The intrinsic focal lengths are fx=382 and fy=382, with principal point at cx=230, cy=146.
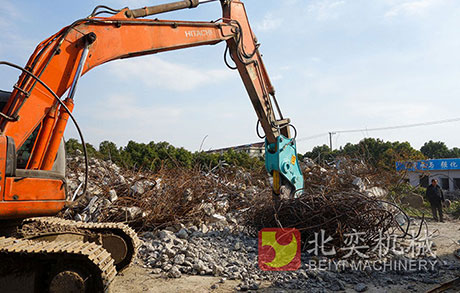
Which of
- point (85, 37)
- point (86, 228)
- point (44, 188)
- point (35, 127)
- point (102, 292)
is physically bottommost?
point (102, 292)

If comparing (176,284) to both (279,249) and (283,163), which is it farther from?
(283,163)

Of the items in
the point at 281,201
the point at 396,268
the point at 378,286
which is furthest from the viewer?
the point at 281,201

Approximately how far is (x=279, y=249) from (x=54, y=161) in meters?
3.31

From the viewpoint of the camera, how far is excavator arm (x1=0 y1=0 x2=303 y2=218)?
3367 mm

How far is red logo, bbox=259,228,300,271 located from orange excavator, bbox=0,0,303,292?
177 centimetres

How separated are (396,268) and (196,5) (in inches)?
173

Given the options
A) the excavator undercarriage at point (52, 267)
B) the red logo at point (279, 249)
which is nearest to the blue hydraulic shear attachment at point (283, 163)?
the red logo at point (279, 249)

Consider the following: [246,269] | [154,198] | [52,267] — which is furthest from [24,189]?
[154,198]

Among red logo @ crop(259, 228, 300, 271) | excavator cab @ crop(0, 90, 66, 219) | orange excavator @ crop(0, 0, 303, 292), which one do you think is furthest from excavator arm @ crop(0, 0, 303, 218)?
red logo @ crop(259, 228, 300, 271)

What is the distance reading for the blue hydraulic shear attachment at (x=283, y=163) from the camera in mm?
6258

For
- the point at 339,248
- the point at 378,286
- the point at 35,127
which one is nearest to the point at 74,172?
the point at 35,127

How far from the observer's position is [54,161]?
370 centimetres

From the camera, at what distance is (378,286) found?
173 inches

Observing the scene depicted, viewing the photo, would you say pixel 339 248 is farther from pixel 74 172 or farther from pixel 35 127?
pixel 74 172
